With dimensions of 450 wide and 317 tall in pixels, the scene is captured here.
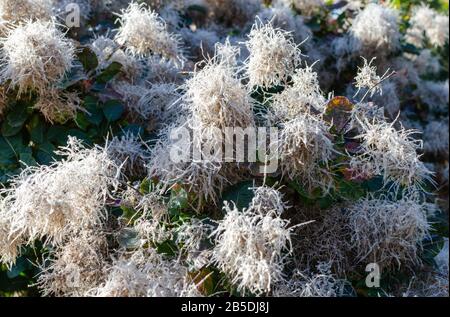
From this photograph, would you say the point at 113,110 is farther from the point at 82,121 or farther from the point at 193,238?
the point at 193,238

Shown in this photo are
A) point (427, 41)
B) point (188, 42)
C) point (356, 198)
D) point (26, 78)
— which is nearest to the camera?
point (356, 198)

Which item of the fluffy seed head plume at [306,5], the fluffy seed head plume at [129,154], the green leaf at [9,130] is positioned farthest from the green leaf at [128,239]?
the fluffy seed head plume at [306,5]

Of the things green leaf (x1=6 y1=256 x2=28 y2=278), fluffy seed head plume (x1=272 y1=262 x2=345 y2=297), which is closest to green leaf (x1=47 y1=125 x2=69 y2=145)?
green leaf (x1=6 y1=256 x2=28 y2=278)

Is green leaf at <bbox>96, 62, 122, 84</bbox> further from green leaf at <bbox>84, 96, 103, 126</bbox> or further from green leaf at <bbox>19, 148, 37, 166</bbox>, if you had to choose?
green leaf at <bbox>19, 148, 37, 166</bbox>

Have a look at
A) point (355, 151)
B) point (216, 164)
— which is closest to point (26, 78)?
point (216, 164)

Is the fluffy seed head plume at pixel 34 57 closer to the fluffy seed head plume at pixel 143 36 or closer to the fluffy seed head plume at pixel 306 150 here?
the fluffy seed head plume at pixel 143 36

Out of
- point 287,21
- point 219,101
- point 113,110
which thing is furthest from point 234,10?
point 219,101
